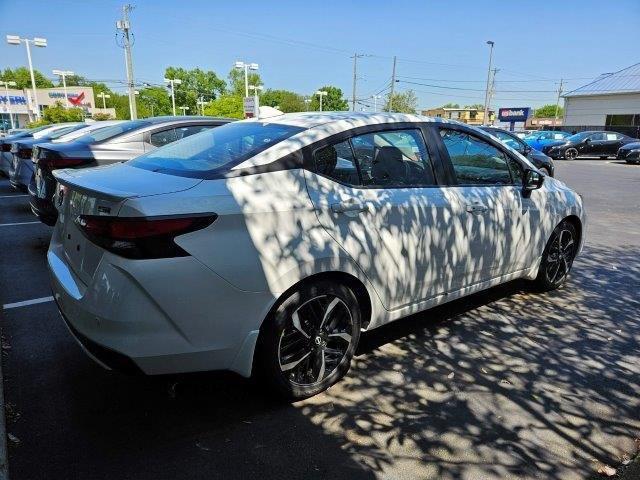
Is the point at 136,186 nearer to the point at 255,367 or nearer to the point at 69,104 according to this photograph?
the point at 255,367

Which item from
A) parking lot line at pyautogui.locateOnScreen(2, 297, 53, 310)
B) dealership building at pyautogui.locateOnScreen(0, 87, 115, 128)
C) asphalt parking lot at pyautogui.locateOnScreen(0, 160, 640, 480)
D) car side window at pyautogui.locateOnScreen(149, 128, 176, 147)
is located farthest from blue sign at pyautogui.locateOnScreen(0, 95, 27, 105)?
asphalt parking lot at pyautogui.locateOnScreen(0, 160, 640, 480)

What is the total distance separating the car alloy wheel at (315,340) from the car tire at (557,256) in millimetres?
2574

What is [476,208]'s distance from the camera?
366 centimetres

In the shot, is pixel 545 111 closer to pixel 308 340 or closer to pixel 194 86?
pixel 194 86

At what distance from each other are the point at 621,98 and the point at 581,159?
21.1 m

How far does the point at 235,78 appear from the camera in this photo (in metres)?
101

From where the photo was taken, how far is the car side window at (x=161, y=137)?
22.1 ft

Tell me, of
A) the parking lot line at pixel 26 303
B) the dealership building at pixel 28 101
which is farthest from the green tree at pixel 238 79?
the parking lot line at pixel 26 303

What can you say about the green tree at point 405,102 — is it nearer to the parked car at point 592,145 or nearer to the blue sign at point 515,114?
the blue sign at point 515,114

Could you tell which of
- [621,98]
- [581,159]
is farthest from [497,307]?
[621,98]

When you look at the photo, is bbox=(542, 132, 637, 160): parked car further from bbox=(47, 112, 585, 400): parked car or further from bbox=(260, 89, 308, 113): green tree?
bbox=(260, 89, 308, 113): green tree

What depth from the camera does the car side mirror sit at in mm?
4129

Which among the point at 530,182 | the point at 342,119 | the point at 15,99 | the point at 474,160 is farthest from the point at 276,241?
the point at 15,99

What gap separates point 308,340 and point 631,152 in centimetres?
2518
